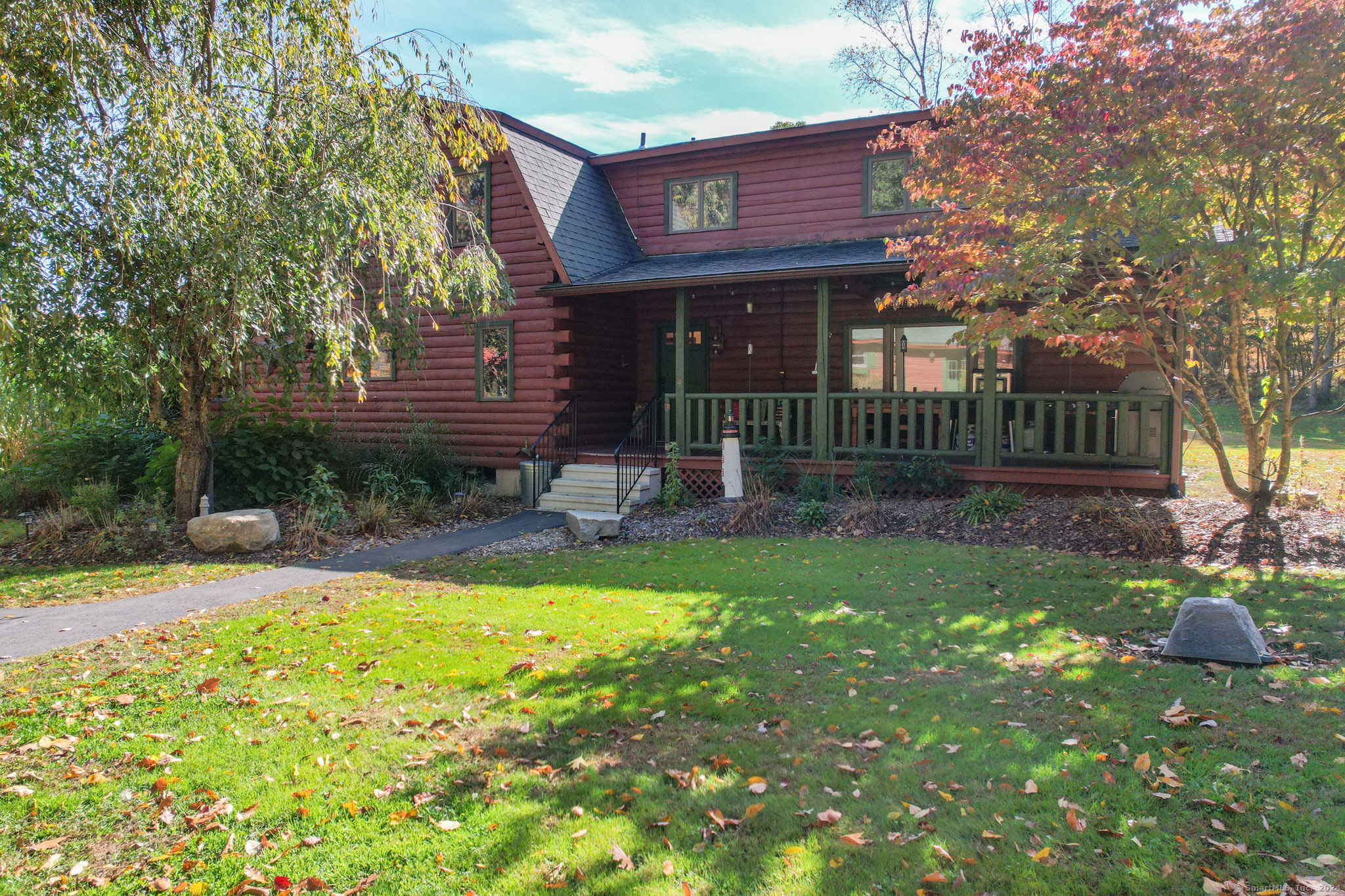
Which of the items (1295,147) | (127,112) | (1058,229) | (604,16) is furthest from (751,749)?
(604,16)

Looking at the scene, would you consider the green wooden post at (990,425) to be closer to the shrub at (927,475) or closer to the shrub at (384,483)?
the shrub at (927,475)

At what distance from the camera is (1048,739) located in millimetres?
4219

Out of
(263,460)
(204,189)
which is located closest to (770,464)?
(263,460)

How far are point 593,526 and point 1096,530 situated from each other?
6.22m

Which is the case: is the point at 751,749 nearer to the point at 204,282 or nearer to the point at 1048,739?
the point at 1048,739

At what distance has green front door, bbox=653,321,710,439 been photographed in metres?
16.1

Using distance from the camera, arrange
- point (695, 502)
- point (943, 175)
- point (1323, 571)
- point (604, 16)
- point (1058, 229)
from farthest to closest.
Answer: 1. point (604, 16)
2. point (695, 502)
3. point (943, 175)
4. point (1058, 229)
5. point (1323, 571)

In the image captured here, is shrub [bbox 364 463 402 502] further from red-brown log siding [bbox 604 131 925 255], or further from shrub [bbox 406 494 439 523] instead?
red-brown log siding [bbox 604 131 925 255]

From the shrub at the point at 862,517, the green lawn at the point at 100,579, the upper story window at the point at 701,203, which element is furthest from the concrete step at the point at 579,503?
the upper story window at the point at 701,203

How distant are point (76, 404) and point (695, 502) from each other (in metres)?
8.09

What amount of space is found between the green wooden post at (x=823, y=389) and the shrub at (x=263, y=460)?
305 inches

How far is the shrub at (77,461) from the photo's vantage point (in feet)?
44.4

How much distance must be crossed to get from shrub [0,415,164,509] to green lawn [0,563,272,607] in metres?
4.51

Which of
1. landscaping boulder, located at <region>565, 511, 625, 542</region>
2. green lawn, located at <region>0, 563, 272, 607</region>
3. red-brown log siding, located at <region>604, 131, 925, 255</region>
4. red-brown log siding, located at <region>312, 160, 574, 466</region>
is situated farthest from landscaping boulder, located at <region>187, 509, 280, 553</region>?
red-brown log siding, located at <region>604, 131, 925, 255</region>
